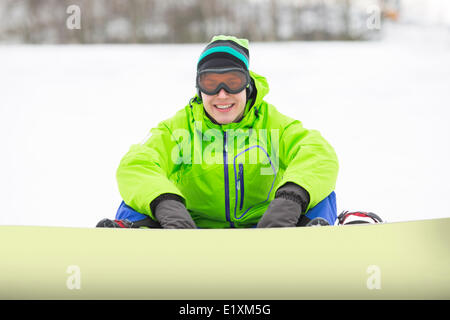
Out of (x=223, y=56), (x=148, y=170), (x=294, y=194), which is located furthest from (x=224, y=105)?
(x=294, y=194)

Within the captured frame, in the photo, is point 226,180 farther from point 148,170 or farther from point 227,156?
point 148,170

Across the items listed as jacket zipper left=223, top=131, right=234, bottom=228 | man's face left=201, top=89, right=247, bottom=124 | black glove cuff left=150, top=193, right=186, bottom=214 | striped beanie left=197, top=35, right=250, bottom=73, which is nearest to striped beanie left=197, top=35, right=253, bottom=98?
striped beanie left=197, top=35, right=250, bottom=73

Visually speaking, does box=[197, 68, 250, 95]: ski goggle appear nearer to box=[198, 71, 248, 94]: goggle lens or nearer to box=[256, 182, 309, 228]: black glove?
box=[198, 71, 248, 94]: goggle lens

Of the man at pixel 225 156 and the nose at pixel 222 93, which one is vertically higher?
the nose at pixel 222 93

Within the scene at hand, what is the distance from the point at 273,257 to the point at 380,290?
28cm

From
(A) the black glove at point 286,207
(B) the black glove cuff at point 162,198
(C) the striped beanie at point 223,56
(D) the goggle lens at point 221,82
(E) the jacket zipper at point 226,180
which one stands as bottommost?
(A) the black glove at point 286,207

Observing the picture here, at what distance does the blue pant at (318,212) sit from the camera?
90.7 inches

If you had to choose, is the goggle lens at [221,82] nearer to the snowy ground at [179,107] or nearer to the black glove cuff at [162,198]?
the black glove cuff at [162,198]

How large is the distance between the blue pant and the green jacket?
0.27ft

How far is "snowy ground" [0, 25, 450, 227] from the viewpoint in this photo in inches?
167

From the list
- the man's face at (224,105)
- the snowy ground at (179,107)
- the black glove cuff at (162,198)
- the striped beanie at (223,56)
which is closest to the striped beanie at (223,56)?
the striped beanie at (223,56)

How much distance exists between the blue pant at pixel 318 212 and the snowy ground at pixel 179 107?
1507 mm

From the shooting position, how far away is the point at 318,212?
2305 millimetres
